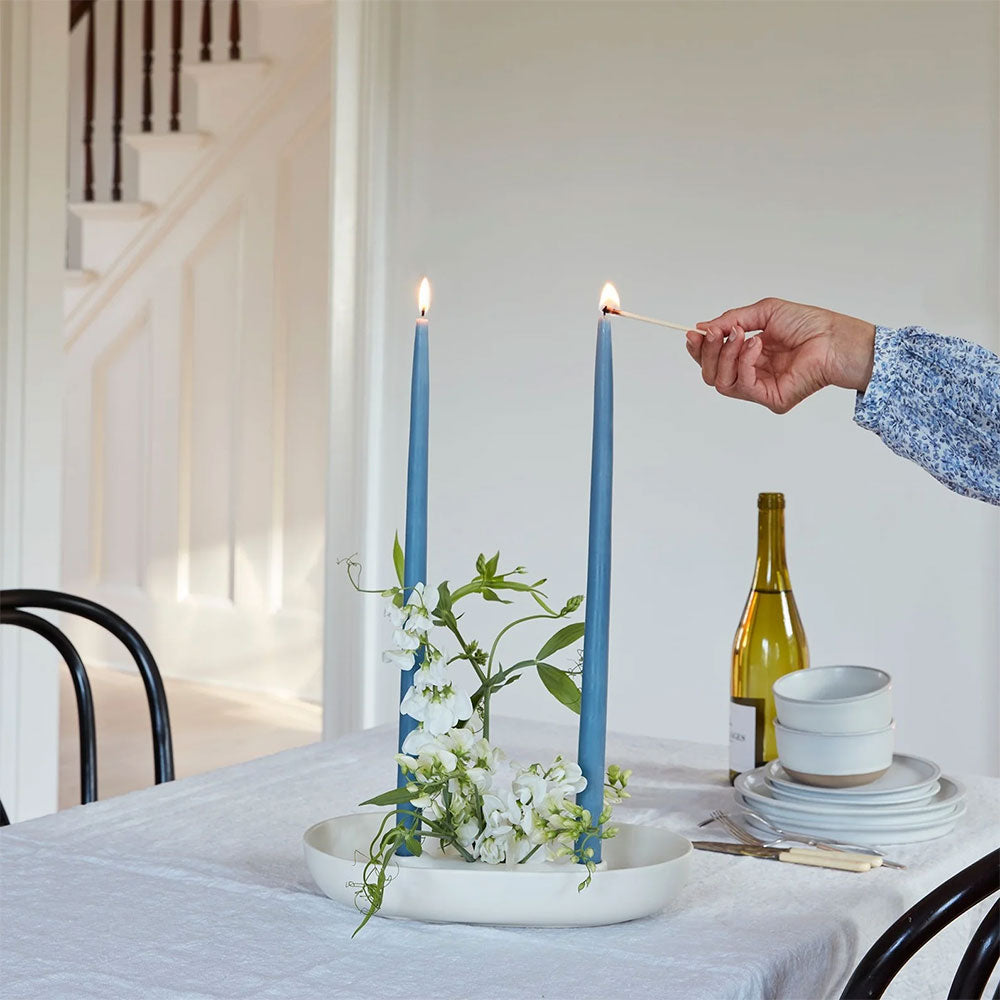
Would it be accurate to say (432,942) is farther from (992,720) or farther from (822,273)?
Answer: (822,273)

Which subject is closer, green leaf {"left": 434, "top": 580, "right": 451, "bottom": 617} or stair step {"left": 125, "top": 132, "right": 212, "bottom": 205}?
green leaf {"left": 434, "top": 580, "right": 451, "bottom": 617}

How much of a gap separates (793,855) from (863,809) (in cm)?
11

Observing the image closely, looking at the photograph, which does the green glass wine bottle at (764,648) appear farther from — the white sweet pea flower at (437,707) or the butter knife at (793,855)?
the white sweet pea flower at (437,707)

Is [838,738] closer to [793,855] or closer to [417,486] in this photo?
[793,855]

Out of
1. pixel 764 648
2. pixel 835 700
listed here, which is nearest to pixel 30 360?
pixel 764 648

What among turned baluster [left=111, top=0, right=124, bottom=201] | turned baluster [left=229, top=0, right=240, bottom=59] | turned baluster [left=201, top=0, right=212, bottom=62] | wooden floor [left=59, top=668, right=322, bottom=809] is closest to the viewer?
wooden floor [left=59, top=668, right=322, bottom=809]

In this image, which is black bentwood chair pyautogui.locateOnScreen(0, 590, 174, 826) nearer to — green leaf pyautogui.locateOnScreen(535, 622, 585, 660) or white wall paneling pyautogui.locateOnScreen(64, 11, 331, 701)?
green leaf pyautogui.locateOnScreen(535, 622, 585, 660)

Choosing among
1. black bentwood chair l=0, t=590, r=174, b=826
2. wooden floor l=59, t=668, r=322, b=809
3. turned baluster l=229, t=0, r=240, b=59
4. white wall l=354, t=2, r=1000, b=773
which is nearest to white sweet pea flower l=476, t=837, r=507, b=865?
black bentwood chair l=0, t=590, r=174, b=826

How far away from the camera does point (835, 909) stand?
0.93 m

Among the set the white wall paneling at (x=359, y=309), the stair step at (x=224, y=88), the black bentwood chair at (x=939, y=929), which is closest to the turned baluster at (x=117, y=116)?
the stair step at (x=224, y=88)

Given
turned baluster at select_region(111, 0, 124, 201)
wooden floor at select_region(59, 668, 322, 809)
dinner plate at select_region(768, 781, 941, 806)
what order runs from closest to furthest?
dinner plate at select_region(768, 781, 941, 806) → wooden floor at select_region(59, 668, 322, 809) → turned baluster at select_region(111, 0, 124, 201)

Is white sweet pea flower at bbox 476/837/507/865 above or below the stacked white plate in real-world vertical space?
above

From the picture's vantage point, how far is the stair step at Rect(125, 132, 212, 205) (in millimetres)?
4742

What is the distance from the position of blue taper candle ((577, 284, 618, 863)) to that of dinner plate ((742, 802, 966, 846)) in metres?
0.34
